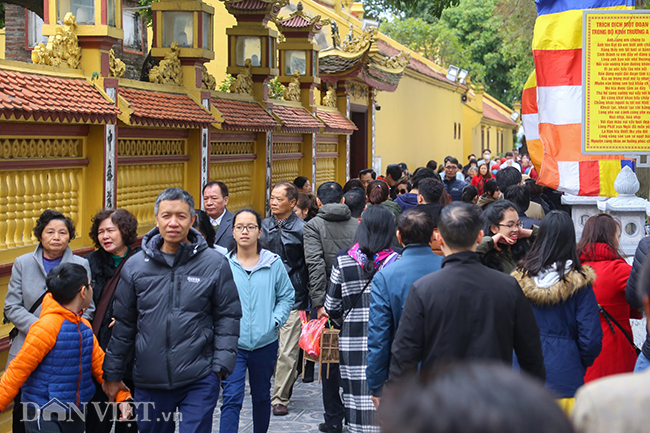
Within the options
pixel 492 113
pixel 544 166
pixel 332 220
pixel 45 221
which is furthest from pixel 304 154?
pixel 492 113

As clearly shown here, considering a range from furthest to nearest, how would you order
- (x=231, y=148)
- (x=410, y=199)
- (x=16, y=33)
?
1. (x=16, y=33)
2. (x=231, y=148)
3. (x=410, y=199)

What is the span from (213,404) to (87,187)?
3544 millimetres

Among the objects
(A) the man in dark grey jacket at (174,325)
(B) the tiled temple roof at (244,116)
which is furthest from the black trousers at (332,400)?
(B) the tiled temple roof at (244,116)

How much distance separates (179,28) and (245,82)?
7.09ft

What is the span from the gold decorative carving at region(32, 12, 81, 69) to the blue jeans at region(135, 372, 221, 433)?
3627 millimetres

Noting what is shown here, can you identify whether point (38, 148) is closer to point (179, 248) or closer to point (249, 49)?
point (179, 248)

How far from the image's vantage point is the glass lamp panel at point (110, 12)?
695 centimetres

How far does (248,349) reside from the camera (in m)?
5.06

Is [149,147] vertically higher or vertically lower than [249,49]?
lower

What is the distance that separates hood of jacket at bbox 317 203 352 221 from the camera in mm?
6262

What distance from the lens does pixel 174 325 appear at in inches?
158

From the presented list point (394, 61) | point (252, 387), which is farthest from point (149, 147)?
point (394, 61)

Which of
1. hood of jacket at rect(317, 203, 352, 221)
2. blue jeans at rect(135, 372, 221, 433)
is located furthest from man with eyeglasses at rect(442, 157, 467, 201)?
blue jeans at rect(135, 372, 221, 433)

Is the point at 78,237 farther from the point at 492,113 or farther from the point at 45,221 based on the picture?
the point at 492,113
